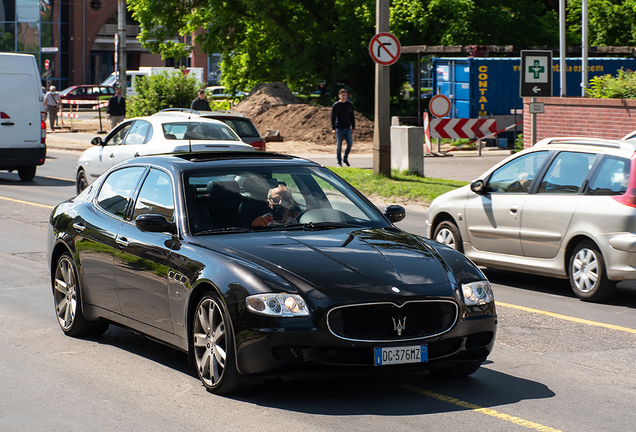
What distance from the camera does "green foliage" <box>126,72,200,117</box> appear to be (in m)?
36.9

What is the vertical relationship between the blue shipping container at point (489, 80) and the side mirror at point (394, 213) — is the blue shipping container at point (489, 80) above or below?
above

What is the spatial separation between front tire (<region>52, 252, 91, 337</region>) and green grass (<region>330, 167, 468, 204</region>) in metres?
10.8

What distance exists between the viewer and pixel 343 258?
5562 mm

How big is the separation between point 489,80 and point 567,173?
77.8 ft

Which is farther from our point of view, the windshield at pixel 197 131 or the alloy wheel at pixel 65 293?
the windshield at pixel 197 131

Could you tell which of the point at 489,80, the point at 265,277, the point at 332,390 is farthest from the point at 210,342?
the point at 489,80

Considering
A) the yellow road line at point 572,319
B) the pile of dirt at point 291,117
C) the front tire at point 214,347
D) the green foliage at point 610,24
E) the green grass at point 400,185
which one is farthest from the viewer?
the green foliage at point 610,24

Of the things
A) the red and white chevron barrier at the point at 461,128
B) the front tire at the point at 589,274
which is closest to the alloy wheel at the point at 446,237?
the front tire at the point at 589,274

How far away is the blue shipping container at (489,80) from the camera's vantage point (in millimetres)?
32406

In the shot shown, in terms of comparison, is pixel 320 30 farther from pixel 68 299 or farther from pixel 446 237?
pixel 68 299

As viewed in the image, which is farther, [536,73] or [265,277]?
[536,73]

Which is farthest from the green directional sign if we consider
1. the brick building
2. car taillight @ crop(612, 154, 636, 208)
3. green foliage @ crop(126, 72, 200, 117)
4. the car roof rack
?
the brick building

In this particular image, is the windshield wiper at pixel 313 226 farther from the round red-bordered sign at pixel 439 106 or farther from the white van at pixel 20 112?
the round red-bordered sign at pixel 439 106

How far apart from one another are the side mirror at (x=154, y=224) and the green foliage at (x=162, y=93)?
31.3 metres
